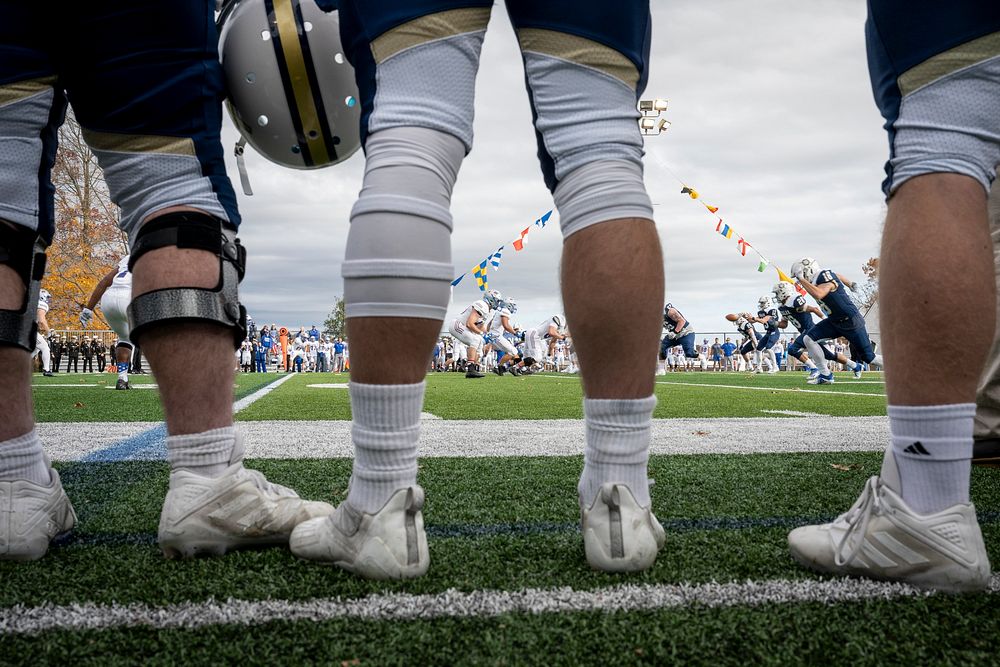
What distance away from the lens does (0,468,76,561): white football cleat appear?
1290mm

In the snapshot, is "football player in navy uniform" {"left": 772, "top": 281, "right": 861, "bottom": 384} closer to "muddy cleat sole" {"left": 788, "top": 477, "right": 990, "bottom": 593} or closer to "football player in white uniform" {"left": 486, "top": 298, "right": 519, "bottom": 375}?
"football player in white uniform" {"left": 486, "top": 298, "right": 519, "bottom": 375}

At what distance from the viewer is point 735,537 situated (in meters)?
1.38

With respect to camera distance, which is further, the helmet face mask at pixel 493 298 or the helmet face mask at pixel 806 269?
the helmet face mask at pixel 493 298

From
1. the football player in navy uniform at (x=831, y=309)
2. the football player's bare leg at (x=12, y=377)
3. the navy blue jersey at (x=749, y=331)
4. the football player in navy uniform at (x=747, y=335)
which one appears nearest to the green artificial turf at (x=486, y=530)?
the football player's bare leg at (x=12, y=377)

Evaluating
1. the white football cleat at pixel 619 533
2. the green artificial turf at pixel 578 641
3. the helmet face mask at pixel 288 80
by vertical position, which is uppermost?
the helmet face mask at pixel 288 80

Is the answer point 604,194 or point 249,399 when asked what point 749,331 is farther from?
point 604,194

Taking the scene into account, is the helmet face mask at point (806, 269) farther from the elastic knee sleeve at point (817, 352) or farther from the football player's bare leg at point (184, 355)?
the football player's bare leg at point (184, 355)

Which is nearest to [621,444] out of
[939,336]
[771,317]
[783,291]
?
[939,336]

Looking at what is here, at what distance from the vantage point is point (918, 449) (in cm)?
113

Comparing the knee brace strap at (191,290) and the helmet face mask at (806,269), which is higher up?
the helmet face mask at (806,269)

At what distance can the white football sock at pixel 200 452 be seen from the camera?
1352 millimetres

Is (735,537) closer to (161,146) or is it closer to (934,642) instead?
(934,642)

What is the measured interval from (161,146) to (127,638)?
3.16 feet

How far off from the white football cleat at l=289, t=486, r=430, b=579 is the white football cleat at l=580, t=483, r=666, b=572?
0.27 metres
